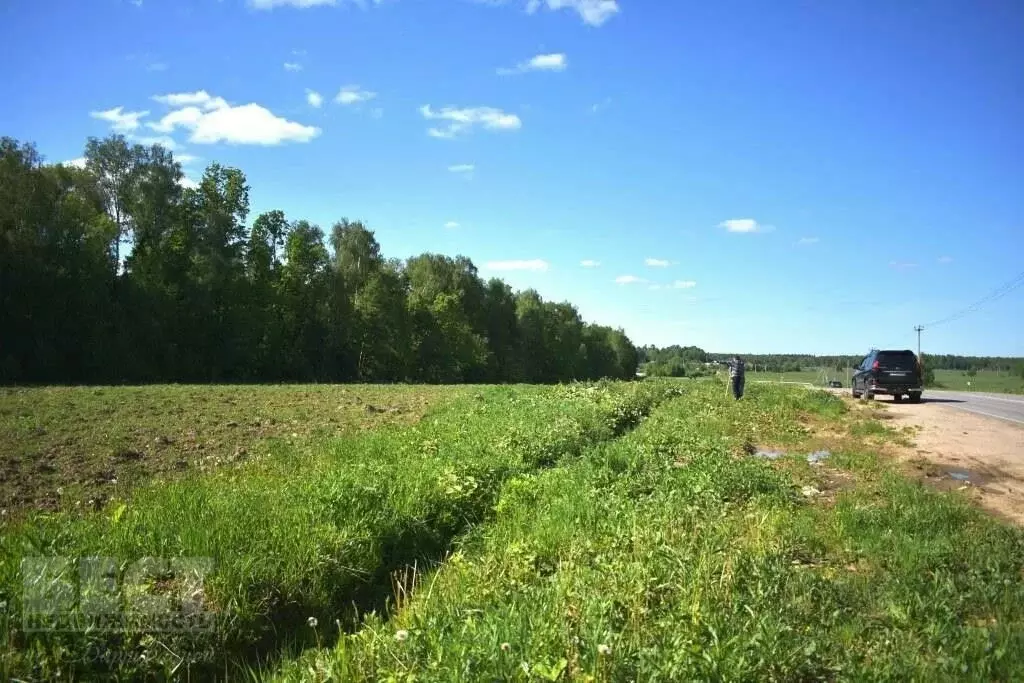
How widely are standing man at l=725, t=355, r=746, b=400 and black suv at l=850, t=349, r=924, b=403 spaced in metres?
5.29

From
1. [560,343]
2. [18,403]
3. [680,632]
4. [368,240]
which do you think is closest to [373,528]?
[680,632]

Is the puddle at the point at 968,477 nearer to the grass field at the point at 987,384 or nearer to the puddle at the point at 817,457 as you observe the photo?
the puddle at the point at 817,457

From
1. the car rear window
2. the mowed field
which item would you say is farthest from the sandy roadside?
the car rear window

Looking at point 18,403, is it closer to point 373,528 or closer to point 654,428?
point 373,528

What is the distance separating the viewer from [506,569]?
5676 mm

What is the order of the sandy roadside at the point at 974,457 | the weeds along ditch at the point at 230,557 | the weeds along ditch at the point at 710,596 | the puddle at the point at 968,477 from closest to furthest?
the weeds along ditch at the point at 710,596 < the weeds along ditch at the point at 230,557 < the sandy roadside at the point at 974,457 < the puddle at the point at 968,477

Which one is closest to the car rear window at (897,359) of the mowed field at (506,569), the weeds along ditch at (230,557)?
the mowed field at (506,569)

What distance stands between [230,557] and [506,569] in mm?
2525

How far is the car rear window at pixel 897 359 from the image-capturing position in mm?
23953

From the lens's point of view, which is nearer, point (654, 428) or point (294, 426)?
point (654, 428)

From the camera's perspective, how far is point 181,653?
4.44 m

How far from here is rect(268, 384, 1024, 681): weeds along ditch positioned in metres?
3.74

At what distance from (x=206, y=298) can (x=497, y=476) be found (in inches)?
1413

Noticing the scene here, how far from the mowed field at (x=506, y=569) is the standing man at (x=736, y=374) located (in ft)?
46.8
